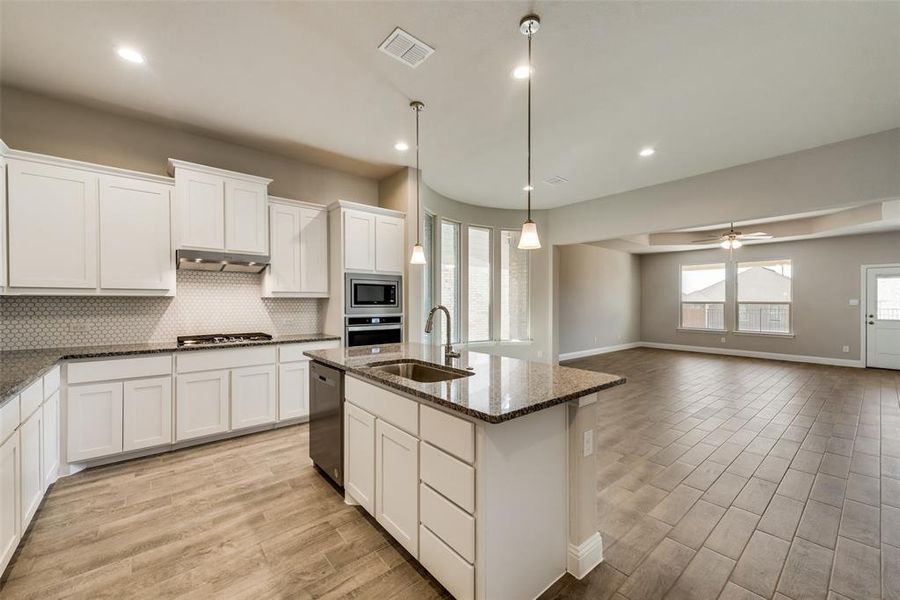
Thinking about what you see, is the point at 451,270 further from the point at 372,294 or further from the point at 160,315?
the point at 160,315

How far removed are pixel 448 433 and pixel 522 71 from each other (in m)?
2.47

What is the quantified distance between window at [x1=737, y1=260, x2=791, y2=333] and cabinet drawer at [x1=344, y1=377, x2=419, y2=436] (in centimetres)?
984

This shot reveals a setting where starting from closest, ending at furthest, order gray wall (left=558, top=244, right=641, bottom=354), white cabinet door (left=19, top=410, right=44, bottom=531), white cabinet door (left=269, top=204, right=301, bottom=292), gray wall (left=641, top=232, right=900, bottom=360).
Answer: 1. white cabinet door (left=19, top=410, right=44, bottom=531)
2. white cabinet door (left=269, top=204, right=301, bottom=292)
3. gray wall (left=641, top=232, right=900, bottom=360)
4. gray wall (left=558, top=244, right=641, bottom=354)

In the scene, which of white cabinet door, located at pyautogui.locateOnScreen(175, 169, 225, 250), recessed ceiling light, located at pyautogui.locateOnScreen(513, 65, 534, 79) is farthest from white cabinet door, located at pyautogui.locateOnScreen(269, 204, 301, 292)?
recessed ceiling light, located at pyautogui.locateOnScreen(513, 65, 534, 79)

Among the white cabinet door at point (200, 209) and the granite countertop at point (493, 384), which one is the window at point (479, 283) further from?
the white cabinet door at point (200, 209)

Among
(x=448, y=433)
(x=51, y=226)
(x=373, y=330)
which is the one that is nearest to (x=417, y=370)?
(x=448, y=433)

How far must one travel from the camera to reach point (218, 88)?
2.83 meters

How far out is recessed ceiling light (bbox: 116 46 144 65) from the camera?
7.85ft

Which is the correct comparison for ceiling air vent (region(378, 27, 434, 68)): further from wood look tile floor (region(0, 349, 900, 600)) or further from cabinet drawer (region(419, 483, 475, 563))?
wood look tile floor (region(0, 349, 900, 600))

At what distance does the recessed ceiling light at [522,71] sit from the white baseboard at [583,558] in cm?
291

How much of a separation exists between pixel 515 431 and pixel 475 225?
5.07 metres

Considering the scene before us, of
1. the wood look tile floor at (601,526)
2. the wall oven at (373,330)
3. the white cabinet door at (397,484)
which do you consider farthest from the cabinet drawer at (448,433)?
the wall oven at (373,330)

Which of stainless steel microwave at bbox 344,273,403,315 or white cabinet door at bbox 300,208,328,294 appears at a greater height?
white cabinet door at bbox 300,208,328,294

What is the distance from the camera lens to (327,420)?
2658mm
